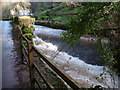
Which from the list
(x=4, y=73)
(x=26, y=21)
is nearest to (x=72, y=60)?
(x=4, y=73)

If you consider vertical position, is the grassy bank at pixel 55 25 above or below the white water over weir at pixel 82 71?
above

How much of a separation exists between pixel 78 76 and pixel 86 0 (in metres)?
3.79

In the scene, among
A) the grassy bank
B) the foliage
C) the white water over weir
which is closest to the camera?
the grassy bank

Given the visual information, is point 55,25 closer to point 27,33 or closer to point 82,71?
point 82,71

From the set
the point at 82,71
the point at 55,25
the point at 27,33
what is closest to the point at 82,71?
the point at 82,71

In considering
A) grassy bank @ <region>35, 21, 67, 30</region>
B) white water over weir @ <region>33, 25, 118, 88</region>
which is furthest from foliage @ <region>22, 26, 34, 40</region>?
white water over weir @ <region>33, 25, 118, 88</region>

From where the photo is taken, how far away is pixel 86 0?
2.27 metres

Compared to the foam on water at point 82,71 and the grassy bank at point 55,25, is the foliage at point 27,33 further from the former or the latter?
the foam on water at point 82,71

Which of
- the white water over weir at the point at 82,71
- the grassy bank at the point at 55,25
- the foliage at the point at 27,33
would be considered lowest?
the white water over weir at the point at 82,71

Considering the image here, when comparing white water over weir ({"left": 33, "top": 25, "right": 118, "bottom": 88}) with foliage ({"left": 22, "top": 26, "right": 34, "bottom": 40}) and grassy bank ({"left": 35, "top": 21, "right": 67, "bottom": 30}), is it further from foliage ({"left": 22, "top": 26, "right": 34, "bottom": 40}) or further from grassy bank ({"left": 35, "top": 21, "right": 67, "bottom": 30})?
foliage ({"left": 22, "top": 26, "right": 34, "bottom": 40})

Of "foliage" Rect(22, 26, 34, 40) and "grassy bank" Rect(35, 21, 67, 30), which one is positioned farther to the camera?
"foliage" Rect(22, 26, 34, 40)

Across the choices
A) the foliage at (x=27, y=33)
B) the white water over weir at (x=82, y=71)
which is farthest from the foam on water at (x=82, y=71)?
the foliage at (x=27, y=33)

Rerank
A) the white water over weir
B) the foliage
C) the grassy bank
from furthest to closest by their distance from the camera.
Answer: the foliage < the white water over weir < the grassy bank

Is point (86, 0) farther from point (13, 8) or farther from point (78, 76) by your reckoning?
point (13, 8)
